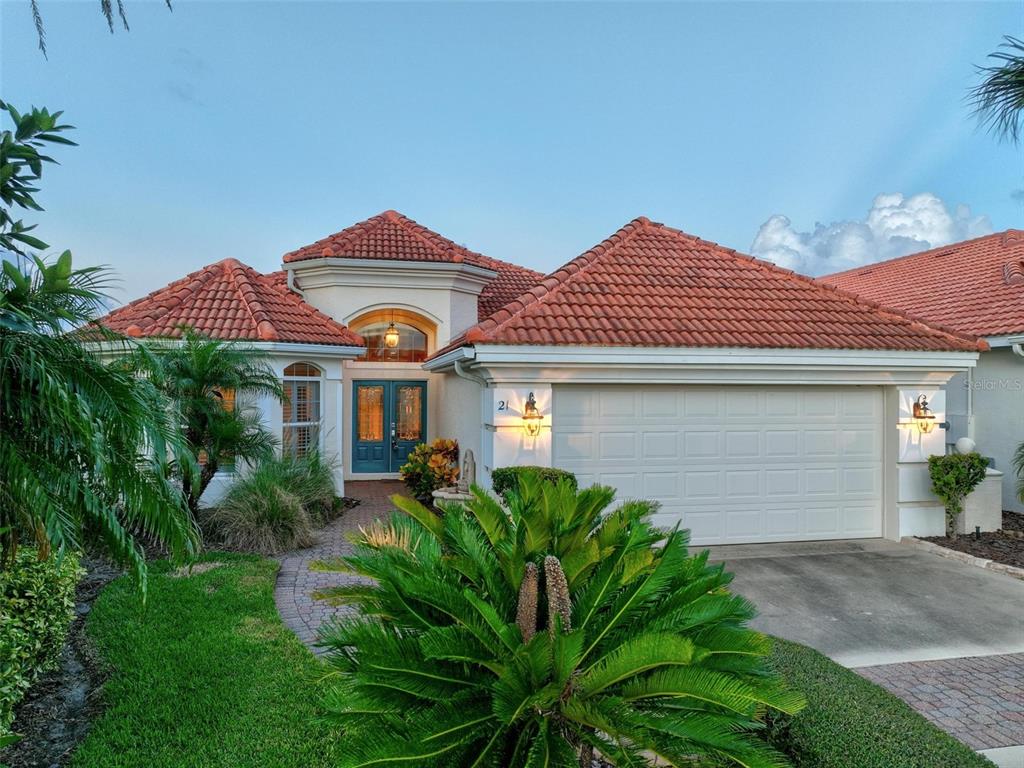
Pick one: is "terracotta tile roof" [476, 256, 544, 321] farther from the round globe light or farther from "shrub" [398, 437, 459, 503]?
the round globe light

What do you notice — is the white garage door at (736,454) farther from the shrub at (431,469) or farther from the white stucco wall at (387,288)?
the white stucco wall at (387,288)

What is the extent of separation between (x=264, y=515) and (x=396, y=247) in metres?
8.91

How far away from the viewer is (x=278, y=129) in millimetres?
14945

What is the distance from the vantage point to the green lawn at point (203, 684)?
4004 mm

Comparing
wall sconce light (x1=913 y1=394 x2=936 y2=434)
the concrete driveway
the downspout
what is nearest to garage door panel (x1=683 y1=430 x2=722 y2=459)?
the concrete driveway

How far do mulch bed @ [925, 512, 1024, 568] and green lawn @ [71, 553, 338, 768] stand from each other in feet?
32.5

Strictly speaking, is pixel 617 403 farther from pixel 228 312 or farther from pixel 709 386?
pixel 228 312

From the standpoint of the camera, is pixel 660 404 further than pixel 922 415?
No

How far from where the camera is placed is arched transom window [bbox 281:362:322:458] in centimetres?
1306

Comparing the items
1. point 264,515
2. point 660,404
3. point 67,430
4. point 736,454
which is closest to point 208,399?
point 264,515

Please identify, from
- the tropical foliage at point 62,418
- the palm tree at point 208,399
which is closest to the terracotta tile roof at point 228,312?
the palm tree at point 208,399

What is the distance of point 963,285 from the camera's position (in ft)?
49.4

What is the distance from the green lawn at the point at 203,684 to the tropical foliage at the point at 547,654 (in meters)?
0.80

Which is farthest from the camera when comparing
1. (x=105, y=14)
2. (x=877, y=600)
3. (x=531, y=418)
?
(x=531, y=418)
